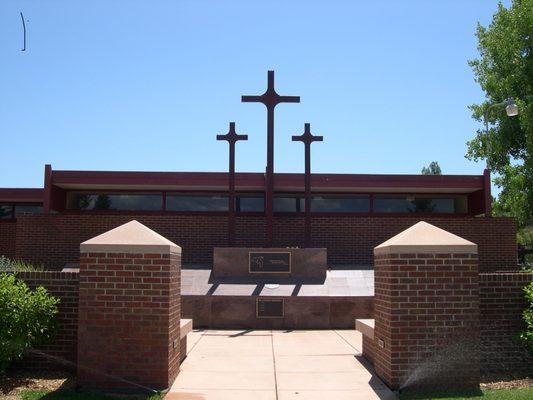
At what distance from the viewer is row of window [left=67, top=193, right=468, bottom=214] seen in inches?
718

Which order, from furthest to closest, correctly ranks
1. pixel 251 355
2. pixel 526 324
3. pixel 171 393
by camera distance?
pixel 251 355 < pixel 526 324 < pixel 171 393

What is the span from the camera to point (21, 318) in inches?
274

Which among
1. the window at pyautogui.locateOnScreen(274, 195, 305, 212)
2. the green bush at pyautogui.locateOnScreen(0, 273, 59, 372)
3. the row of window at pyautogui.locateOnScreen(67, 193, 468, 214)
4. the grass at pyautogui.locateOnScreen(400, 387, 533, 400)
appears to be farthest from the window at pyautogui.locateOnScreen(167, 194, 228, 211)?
the grass at pyautogui.locateOnScreen(400, 387, 533, 400)

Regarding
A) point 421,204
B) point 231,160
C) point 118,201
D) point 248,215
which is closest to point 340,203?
point 421,204

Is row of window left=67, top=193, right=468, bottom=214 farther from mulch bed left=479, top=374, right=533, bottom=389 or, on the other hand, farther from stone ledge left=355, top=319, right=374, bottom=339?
mulch bed left=479, top=374, right=533, bottom=389

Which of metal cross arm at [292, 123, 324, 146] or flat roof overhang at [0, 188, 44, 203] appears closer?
metal cross arm at [292, 123, 324, 146]

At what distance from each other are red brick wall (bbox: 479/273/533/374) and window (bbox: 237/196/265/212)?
36.0 feet

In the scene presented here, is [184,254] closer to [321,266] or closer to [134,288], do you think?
[321,266]

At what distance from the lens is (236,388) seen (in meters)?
6.88

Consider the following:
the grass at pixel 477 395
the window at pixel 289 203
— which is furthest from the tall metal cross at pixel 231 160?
the grass at pixel 477 395

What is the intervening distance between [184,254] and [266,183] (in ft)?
10.5

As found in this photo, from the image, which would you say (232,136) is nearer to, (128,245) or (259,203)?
(259,203)

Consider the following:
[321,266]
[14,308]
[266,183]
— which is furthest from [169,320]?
[266,183]

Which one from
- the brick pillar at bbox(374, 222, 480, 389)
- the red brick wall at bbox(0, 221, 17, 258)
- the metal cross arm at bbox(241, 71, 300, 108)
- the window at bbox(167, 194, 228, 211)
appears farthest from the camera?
the red brick wall at bbox(0, 221, 17, 258)
